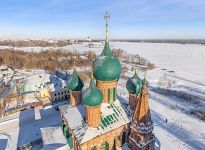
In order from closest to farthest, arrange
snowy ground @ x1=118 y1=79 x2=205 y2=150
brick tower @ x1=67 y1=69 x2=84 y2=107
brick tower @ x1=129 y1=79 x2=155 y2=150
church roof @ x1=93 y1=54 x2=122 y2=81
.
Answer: brick tower @ x1=129 y1=79 x2=155 y2=150, church roof @ x1=93 y1=54 x2=122 y2=81, brick tower @ x1=67 y1=69 x2=84 y2=107, snowy ground @ x1=118 y1=79 x2=205 y2=150

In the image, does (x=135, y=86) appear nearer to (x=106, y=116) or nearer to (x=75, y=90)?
(x=106, y=116)

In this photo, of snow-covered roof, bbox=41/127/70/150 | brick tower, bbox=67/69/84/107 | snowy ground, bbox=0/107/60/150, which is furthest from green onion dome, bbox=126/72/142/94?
snowy ground, bbox=0/107/60/150

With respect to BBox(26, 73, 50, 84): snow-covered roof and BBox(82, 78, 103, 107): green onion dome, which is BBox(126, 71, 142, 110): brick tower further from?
BBox(26, 73, 50, 84): snow-covered roof

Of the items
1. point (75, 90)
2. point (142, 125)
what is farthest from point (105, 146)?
point (75, 90)

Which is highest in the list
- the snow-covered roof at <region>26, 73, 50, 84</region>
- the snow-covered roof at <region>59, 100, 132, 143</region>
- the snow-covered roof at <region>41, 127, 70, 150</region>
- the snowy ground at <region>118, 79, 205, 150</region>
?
the snow-covered roof at <region>59, 100, 132, 143</region>

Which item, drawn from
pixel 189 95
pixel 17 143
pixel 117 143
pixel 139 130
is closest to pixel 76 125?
pixel 117 143

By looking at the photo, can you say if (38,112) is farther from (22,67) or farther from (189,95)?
(22,67)

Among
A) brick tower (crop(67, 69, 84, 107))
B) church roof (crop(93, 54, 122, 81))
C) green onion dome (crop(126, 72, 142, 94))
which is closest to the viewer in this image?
church roof (crop(93, 54, 122, 81))
